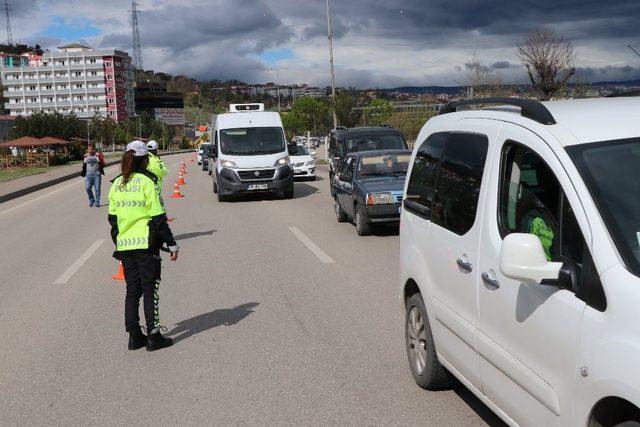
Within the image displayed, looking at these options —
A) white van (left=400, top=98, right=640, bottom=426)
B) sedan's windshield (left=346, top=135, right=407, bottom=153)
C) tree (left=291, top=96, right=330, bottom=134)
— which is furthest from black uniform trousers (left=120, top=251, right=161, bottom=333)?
tree (left=291, top=96, right=330, bottom=134)

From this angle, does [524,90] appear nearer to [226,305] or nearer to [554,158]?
[226,305]

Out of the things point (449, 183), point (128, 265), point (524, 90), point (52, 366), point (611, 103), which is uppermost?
point (524, 90)

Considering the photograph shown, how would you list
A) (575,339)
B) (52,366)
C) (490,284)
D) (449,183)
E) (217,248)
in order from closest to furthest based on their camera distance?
(575,339)
(490,284)
(449,183)
(52,366)
(217,248)

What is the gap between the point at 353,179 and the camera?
1330 cm

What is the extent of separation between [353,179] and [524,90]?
21.1 m

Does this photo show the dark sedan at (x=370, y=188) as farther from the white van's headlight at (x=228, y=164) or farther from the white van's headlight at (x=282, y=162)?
the white van's headlight at (x=228, y=164)

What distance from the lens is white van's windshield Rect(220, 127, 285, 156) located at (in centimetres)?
2117

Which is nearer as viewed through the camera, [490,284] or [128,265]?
[490,284]

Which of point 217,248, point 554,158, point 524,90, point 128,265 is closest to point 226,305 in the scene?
point 128,265

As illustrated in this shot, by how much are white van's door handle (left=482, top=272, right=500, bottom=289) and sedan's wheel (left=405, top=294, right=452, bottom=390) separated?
113 cm

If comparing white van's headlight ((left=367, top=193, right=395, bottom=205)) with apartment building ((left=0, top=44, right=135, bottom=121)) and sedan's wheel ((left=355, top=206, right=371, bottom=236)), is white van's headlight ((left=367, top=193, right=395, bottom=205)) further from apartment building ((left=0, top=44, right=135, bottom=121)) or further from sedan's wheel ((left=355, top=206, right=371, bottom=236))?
apartment building ((left=0, top=44, right=135, bottom=121))

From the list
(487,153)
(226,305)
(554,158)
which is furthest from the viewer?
(226,305)

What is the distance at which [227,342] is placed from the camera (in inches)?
244

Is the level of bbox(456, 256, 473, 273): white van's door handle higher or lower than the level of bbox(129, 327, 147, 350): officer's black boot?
higher
